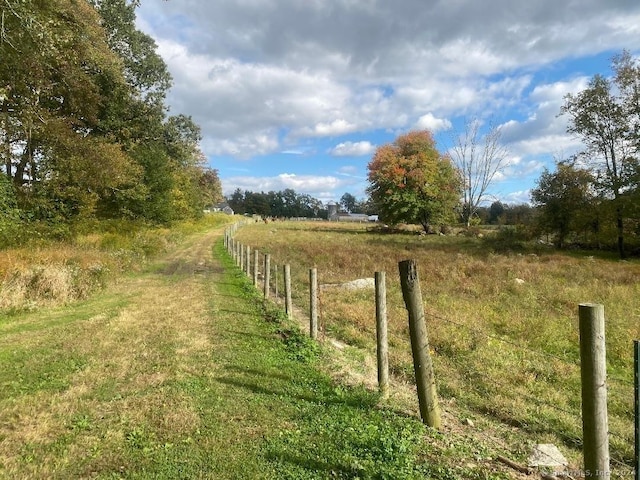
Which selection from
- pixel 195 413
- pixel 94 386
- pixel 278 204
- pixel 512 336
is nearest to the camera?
pixel 195 413

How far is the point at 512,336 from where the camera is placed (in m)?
9.01

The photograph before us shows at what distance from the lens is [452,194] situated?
166 ft

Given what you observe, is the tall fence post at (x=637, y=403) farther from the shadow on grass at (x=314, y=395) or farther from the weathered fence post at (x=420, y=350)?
the shadow on grass at (x=314, y=395)

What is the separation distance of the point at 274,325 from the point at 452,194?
150 ft

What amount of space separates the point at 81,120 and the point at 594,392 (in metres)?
27.4

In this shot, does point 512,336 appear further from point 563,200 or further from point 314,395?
point 563,200

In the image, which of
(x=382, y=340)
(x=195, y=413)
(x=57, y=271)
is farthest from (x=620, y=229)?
(x=57, y=271)

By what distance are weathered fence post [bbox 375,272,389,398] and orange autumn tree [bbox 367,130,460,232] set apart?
44055 millimetres

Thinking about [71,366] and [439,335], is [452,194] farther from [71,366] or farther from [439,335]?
[71,366]

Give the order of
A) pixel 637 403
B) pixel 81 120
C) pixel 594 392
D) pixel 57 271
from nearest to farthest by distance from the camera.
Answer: pixel 637 403
pixel 594 392
pixel 57 271
pixel 81 120

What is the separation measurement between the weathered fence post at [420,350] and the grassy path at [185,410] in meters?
0.22

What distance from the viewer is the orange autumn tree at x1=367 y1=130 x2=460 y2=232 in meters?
49.5

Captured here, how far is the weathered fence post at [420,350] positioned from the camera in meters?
4.47

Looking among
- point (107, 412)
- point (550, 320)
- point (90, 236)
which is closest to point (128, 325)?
point (107, 412)
